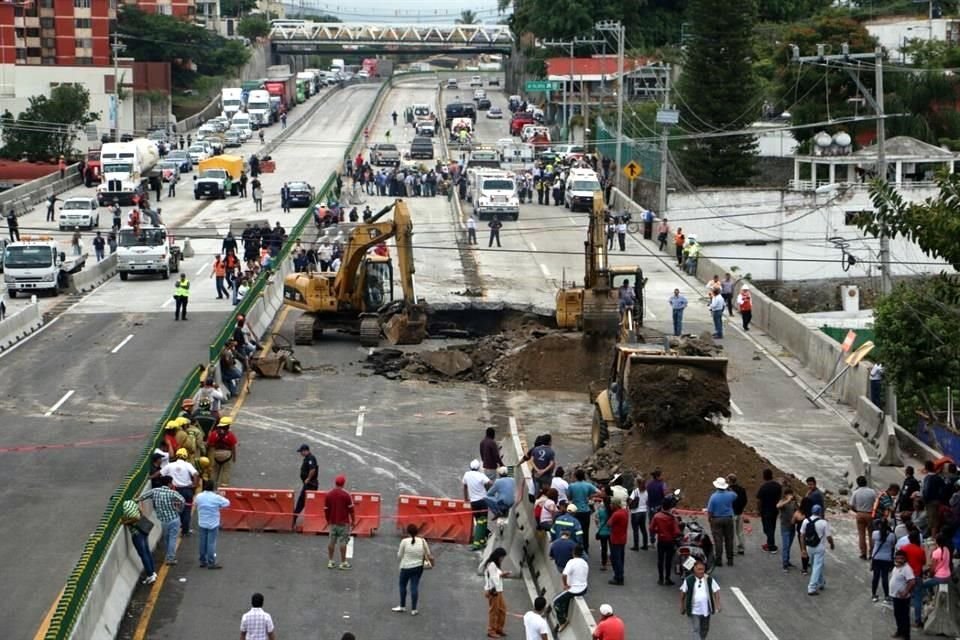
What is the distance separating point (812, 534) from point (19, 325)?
1121 inches

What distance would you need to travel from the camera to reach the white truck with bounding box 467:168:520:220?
73250mm

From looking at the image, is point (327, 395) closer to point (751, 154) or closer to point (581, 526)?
point (581, 526)

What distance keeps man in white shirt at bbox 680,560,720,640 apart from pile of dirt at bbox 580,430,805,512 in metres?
6.57

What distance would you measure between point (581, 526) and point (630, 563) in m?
1.10

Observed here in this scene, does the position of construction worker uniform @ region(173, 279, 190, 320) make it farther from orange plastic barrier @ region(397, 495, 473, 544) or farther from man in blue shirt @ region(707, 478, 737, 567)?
man in blue shirt @ region(707, 478, 737, 567)

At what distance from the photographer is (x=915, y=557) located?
71.3 ft

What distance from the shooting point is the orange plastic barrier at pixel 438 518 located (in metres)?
26.2

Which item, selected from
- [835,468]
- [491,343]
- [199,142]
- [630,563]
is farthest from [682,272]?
[199,142]

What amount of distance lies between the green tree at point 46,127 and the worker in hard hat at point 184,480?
88.6 meters

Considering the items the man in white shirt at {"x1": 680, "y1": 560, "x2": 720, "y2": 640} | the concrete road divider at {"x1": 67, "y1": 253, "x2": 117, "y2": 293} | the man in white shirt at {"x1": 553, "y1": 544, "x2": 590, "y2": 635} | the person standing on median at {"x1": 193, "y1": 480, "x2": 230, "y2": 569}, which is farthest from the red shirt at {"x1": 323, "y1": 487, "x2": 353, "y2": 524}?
the concrete road divider at {"x1": 67, "y1": 253, "x2": 117, "y2": 293}

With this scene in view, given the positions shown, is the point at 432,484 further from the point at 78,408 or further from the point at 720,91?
the point at 720,91

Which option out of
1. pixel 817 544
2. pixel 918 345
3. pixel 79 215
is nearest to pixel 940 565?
pixel 817 544

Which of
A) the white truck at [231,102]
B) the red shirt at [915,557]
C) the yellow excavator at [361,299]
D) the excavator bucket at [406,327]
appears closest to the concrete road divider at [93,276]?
the yellow excavator at [361,299]

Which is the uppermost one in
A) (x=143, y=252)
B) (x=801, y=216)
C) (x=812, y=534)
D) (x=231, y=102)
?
(x=231, y=102)
